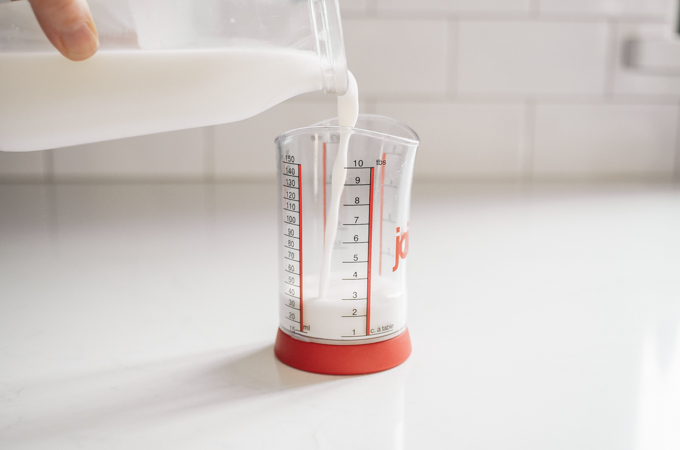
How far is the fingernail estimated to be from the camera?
0.38 meters

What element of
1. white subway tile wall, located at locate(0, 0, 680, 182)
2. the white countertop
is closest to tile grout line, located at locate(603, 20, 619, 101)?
white subway tile wall, located at locate(0, 0, 680, 182)

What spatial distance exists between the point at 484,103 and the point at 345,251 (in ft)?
2.99

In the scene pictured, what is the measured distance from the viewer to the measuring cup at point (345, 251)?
1.45 ft

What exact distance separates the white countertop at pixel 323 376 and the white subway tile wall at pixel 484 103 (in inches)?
11.7

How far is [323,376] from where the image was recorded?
437 millimetres

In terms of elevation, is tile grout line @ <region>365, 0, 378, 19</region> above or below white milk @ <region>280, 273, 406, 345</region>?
above

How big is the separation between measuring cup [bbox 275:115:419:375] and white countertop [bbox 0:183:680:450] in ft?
0.07

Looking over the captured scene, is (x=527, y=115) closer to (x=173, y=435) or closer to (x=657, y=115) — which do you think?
(x=657, y=115)

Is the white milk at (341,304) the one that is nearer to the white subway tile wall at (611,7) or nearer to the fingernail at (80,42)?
the fingernail at (80,42)

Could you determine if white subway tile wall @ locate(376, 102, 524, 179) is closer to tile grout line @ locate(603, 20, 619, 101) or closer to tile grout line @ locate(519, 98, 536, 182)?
tile grout line @ locate(519, 98, 536, 182)

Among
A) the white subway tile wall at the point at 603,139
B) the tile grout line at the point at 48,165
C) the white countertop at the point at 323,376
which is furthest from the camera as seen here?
the white subway tile wall at the point at 603,139

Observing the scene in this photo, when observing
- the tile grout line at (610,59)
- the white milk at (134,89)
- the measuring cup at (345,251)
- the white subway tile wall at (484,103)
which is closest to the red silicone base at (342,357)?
the measuring cup at (345,251)

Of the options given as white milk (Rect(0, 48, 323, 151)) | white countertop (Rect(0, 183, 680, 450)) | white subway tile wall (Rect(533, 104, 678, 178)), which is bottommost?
white countertop (Rect(0, 183, 680, 450))

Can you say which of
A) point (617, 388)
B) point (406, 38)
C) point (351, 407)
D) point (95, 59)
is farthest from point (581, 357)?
point (406, 38)
